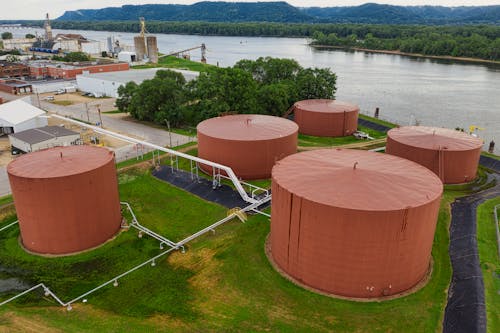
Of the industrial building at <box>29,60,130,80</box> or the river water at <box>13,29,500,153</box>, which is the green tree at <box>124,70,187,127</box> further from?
the industrial building at <box>29,60,130,80</box>

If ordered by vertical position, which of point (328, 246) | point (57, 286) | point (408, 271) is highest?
point (328, 246)

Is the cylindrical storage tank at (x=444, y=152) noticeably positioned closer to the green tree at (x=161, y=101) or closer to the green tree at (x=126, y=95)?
the green tree at (x=161, y=101)

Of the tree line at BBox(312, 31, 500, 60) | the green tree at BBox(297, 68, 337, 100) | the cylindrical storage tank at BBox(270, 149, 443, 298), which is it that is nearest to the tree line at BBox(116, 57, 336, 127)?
the green tree at BBox(297, 68, 337, 100)

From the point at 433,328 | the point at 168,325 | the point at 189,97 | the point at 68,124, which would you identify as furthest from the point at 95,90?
the point at 433,328

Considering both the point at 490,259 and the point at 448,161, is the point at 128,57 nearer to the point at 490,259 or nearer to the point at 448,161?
the point at 448,161

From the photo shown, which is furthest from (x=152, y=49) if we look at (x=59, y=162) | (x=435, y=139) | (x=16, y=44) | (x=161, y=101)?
(x=435, y=139)

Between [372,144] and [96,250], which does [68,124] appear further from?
A: [372,144]
